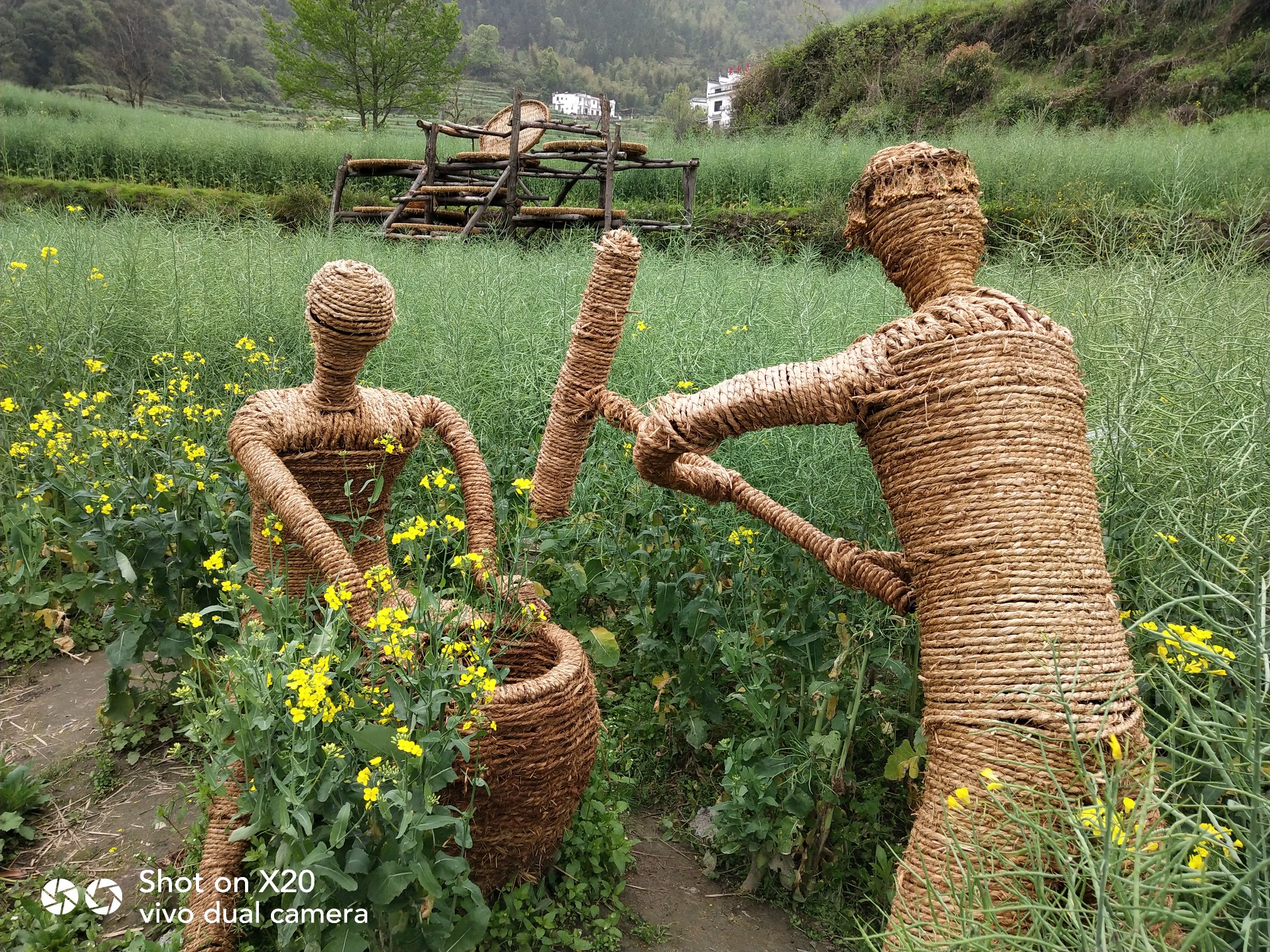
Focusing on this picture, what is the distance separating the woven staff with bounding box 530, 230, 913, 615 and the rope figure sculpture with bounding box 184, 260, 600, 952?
18 cm

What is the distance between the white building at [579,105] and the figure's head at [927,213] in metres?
7.60

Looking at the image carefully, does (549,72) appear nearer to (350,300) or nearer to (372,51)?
(372,51)

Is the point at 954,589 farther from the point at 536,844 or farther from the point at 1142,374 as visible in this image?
the point at 1142,374

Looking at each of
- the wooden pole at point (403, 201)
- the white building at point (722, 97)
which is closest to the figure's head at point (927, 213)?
the wooden pole at point (403, 201)

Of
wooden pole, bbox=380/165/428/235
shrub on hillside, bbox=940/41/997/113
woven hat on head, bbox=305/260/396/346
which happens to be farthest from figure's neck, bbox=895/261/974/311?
shrub on hillside, bbox=940/41/997/113

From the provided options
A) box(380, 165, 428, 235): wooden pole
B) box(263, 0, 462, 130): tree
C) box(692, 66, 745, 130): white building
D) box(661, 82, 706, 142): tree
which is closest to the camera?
box(380, 165, 428, 235): wooden pole

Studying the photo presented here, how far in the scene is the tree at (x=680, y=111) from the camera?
435 inches

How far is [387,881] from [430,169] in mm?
7373

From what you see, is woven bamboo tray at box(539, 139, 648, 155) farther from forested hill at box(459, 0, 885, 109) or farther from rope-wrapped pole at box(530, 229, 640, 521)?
rope-wrapped pole at box(530, 229, 640, 521)

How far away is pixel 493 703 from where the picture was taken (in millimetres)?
1260

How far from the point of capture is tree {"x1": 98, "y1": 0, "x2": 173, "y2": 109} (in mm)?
6496

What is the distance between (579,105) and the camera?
8898 millimetres

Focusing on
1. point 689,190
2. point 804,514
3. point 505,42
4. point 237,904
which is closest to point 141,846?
point 237,904

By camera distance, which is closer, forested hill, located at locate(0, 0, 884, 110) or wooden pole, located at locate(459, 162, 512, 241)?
forested hill, located at locate(0, 0, 884, 110)
